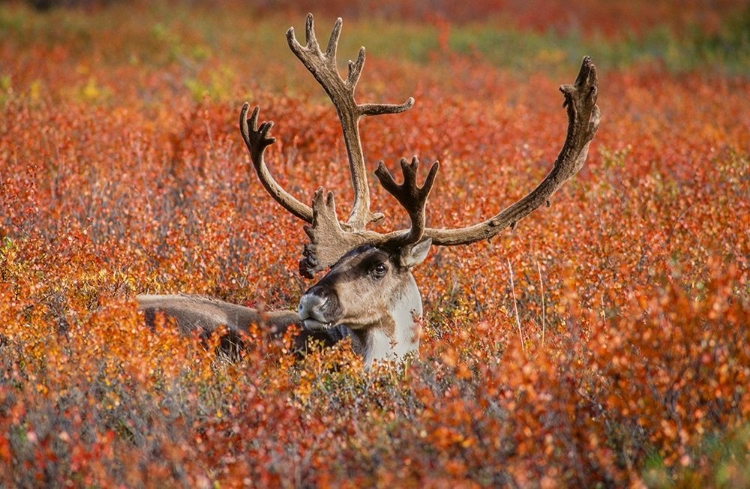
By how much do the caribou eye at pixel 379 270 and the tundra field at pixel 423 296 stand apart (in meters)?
0.55

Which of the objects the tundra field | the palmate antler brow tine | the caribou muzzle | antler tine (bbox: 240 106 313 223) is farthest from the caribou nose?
the palmate antler brow tine

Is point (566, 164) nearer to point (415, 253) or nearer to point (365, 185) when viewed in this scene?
point (415, 253)

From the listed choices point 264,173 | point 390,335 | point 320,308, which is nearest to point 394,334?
point 390,335

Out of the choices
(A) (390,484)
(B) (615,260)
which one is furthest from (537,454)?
(B) (615,260)

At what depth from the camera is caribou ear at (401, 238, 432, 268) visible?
6.19m

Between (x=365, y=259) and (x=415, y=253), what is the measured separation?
332mm

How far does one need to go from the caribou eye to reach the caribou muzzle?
1.19 feet

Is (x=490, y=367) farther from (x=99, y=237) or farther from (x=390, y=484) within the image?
(x=99, y=237)

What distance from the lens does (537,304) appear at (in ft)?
25.1

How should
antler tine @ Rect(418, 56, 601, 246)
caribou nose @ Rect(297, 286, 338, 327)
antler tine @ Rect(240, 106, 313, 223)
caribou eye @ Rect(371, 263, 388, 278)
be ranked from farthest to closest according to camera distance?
antler tine @ Rect(240, 106, 313, 223), antler tine @ Rect(418, 56, 601, 246), caribou eye @ Rect(371, 263, 388, 278), caribou nose @ Rect(297, 286, 338, 327)

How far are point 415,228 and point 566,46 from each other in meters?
22.1

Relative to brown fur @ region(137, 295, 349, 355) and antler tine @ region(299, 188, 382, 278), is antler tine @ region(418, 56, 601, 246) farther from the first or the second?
brown fur @ region(137, 295, 349, 355)

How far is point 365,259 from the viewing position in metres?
6.07

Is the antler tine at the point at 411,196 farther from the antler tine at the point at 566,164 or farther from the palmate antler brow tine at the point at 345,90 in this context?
the palmate antler brow tine at the point at 345,90
